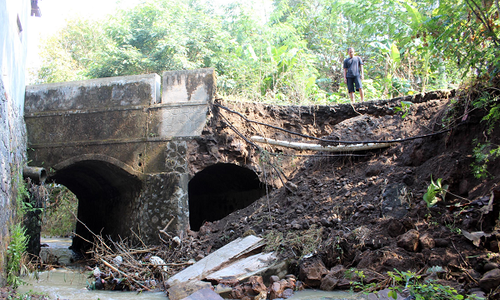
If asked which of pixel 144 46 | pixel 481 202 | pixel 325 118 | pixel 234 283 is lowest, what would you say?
pixel 234 283

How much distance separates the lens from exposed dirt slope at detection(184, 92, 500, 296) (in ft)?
13.3

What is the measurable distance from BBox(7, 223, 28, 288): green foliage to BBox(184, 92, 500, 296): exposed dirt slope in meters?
2.40

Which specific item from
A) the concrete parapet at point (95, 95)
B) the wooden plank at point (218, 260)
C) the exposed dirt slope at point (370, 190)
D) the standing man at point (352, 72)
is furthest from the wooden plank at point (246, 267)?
the standing man at point (352, 72)

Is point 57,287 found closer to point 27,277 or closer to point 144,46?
point 27,277

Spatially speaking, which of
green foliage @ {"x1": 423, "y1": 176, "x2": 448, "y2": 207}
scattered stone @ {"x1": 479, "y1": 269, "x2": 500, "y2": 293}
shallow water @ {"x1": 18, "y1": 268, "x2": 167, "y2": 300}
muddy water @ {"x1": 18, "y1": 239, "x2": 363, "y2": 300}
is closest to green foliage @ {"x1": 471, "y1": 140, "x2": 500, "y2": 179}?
green foliage @ {"x1": 423, "y1": 176, "x2": 448, "y2": 207}

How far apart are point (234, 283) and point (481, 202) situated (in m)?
2.82

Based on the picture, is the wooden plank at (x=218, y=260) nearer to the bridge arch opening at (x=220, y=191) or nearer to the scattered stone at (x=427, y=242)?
the scattered stone at (x=427, y=242)

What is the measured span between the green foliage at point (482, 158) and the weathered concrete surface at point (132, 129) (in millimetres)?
4328

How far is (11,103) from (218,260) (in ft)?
12.7

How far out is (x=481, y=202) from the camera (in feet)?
13.4

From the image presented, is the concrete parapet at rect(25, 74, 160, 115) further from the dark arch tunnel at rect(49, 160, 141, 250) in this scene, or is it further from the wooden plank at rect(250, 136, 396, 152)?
the wooden plank at rect(250, 136, 396, 152)

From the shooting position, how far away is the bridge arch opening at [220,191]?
8.09 meters

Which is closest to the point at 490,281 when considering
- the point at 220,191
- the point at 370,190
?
the point at 370,190

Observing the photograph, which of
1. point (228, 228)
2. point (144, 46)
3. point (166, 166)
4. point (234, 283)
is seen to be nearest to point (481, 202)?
point (234, 283)
